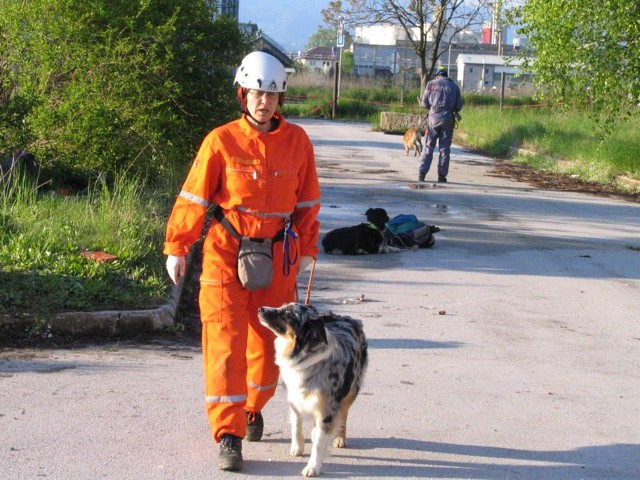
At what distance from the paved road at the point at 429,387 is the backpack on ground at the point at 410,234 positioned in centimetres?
23

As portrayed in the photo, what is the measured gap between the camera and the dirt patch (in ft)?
65.9

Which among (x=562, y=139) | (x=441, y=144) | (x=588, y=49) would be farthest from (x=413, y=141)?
(x=588, y=49)

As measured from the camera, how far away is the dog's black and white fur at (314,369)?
16.1 ft

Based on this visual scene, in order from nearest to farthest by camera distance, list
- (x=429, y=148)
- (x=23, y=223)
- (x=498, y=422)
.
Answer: (x=498, y=422) → (x=23, y=223) → (x=429, y=148)

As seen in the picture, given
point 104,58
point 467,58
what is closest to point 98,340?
point 104,58

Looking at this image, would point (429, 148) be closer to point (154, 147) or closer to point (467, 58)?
point (154, 147)

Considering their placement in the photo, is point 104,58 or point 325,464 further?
point 104,58

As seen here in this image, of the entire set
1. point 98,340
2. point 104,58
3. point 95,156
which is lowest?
point 98,340

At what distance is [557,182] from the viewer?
72.2 feet

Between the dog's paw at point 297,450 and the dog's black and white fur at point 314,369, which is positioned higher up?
the dog's black and white fur at point 314,369

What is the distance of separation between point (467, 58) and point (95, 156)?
3082 inches

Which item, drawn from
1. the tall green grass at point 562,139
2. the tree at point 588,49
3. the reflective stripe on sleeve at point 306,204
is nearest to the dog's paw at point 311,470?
the reflective stripe on sleeve at point 306,204

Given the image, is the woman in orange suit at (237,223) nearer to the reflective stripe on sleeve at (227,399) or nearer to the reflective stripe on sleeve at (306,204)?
the reflective stripe on sleeve at (227,399)

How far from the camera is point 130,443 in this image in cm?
546
